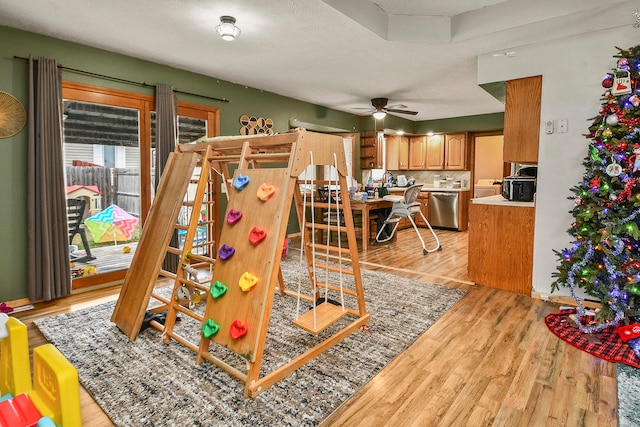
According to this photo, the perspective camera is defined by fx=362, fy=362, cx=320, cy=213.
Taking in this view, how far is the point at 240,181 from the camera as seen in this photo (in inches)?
87.0

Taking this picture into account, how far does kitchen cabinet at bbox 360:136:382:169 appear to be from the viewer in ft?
24.2

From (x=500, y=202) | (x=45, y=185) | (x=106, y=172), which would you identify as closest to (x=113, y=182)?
(x=106, y=172)

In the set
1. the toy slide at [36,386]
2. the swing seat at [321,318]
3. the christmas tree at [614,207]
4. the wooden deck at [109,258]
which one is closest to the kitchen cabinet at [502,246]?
the christmas tree at [614,207]

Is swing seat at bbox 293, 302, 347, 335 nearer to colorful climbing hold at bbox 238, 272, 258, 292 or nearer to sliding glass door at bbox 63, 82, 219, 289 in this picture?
colorful climbing hold at bbox 238, 272, 258, 292

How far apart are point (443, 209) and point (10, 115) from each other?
681 cm

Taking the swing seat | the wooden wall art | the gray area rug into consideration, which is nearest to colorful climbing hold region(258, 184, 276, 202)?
the swing seat

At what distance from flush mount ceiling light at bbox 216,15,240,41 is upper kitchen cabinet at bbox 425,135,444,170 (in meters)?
5.91

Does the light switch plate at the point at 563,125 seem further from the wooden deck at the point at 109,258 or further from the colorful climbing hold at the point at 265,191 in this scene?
the wooden deck at the point at 109,258

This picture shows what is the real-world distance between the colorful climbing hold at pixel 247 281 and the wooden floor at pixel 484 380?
0.75 metres

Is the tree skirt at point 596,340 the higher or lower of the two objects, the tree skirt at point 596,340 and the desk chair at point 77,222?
the lower

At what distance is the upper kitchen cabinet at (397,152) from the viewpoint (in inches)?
318

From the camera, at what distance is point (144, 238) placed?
2814 millimetres

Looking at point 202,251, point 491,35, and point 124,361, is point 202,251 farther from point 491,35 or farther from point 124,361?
point 491,35

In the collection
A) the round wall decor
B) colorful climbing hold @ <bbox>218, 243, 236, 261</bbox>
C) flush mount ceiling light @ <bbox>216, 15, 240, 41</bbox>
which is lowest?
colorful climbing hold @ <bbox>218, 243, 236, 261</bbox>
